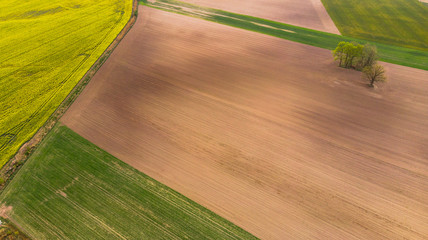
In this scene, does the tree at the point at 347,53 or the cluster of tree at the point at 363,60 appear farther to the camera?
the tree at the point at 347,53

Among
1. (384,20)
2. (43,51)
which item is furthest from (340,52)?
(43,51)

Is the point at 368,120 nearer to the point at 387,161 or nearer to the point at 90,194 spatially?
the point at 387,161

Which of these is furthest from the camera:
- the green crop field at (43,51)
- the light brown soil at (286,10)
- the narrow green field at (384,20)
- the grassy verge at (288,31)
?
the light brown soil at (286,10)

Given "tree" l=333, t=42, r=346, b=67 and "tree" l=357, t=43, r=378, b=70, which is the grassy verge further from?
"tree" l=357, t=43, r=378, b=70

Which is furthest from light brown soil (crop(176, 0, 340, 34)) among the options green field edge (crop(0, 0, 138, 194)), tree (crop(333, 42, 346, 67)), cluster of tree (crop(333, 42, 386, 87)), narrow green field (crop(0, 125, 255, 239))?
narrow green field (crop(0, 125, 255, 239))

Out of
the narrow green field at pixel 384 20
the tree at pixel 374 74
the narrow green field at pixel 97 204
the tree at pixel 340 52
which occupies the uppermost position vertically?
the narrow green field at pixel 384 20

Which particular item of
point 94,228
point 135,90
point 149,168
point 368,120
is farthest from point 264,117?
point 94,228

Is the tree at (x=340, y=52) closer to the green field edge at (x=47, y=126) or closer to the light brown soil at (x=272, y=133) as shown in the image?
the light brown soil at (x=272, y=133)

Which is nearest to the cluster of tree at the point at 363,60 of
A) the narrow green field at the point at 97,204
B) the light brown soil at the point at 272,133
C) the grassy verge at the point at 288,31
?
the light brown soil at the point at 272,133
